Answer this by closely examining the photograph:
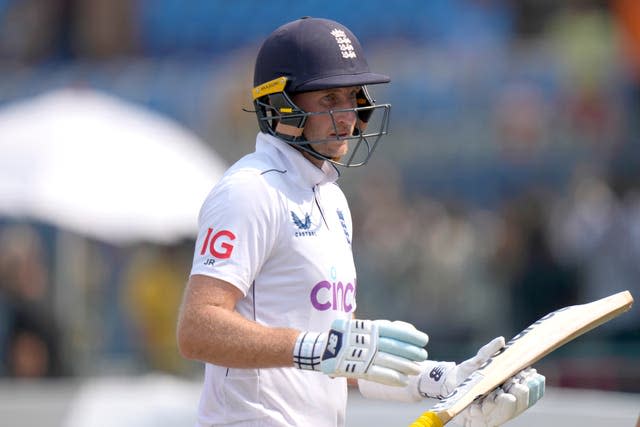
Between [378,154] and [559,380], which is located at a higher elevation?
[378,154]

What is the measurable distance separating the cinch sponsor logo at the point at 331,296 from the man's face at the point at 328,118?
15.5 inches

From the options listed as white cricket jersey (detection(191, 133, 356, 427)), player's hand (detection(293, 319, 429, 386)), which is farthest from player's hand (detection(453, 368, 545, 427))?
white cricket jersey (detection(191, 133, 356, 427))

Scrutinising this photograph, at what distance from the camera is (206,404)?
13.3 feet

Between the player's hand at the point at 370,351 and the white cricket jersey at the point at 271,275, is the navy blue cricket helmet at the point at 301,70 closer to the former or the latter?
the white cricket jersey at the point at 271,275

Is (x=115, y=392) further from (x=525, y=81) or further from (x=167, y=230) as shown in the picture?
(x=525, y=81)

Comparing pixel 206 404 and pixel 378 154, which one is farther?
pixel 378 154

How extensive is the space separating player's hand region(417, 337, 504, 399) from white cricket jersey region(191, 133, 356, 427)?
26 centimetres

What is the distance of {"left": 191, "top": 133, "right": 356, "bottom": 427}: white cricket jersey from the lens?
12.7ft

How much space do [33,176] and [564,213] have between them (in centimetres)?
449

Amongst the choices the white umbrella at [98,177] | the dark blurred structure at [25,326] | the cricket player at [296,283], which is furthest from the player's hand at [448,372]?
the white umbrella at [98,177]

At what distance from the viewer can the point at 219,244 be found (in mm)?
3828

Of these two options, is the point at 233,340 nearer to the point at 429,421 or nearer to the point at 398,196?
the point at 429,421

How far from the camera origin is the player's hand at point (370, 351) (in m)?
3.55

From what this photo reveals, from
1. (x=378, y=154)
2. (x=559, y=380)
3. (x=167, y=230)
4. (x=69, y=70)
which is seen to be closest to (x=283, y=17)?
(x=69, y=70)
